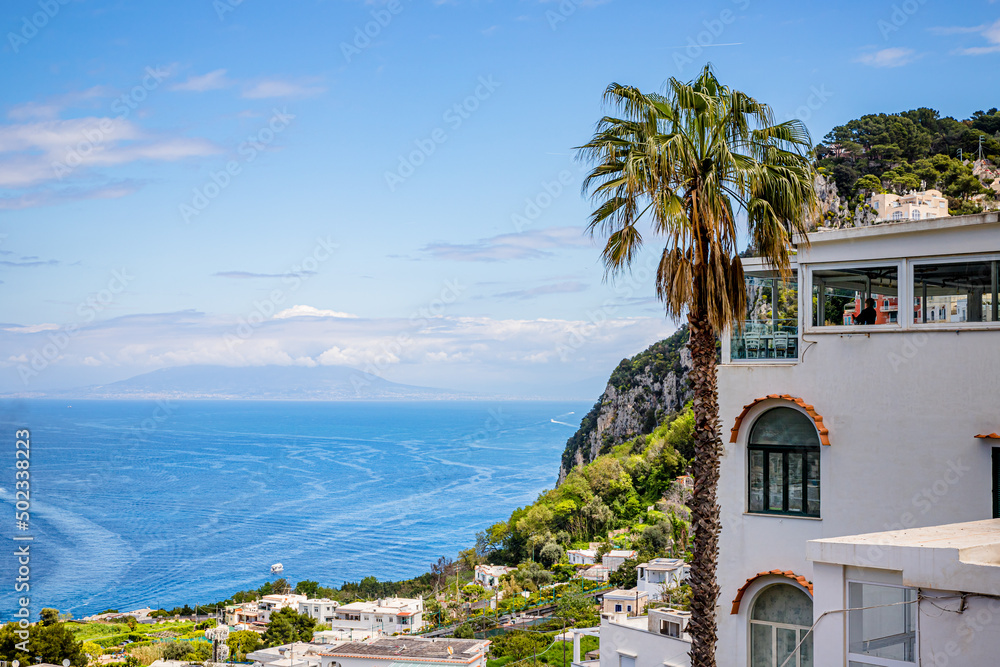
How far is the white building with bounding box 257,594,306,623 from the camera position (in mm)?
56594

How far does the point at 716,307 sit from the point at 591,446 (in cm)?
8558

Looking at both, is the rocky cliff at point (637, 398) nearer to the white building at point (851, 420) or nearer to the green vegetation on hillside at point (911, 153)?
the green vegetation on hillside at point (911, 153)

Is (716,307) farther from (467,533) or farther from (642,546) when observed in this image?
(467,533)

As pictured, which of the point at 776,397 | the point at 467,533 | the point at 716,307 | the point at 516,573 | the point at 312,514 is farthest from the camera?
the point at 312,514

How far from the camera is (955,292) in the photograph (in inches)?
422

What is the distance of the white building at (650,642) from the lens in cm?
1522

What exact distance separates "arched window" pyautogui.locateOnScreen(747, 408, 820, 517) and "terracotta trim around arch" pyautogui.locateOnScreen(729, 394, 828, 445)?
0.19 meters

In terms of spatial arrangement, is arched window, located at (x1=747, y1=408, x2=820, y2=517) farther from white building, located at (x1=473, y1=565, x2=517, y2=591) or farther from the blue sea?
the blue sea

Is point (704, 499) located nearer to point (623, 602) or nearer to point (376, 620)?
A: point (623, 602)

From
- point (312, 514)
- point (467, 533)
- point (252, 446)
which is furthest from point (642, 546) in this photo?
point (252, 446)

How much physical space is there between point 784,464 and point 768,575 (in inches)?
61.1

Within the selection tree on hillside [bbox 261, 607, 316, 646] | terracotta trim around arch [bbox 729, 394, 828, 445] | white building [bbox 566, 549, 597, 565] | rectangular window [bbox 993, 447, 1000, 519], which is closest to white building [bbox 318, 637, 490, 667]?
tree on hillside [bbox 261, 607, 316, 646]

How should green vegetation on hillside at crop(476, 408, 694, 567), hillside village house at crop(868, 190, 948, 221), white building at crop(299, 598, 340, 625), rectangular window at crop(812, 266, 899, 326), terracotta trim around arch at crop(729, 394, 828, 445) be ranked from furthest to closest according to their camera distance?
hillside village house at crop(868, 190, 948, 221) < green vegetation on hillside at crop(476, 408, 694, 567) < white building at crop(299, 598, 340, 625) < rectangular window at crop(812, 266, 899, 326) < terracotta trim around arch at crop(729, 394, 828, 445)

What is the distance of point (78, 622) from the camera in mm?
57750
